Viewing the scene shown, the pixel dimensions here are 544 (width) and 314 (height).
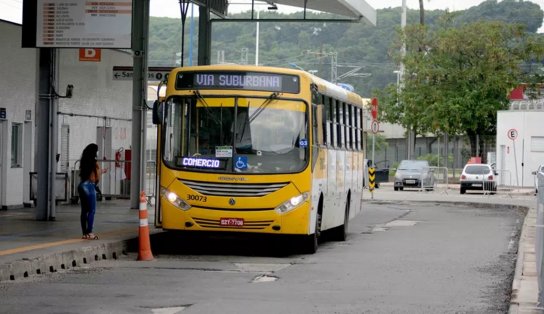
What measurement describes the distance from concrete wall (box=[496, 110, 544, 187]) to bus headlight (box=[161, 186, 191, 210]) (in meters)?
48.4

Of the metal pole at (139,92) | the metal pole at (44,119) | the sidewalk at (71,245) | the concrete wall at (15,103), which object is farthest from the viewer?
the concrete wall at (15,103)

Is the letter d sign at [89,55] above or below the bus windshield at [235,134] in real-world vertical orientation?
above

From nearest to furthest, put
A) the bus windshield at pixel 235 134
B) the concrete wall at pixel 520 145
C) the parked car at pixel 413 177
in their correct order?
the bus windshield at pixel 235 134 < the parked car at pixel 413 177 < the concrete wall at pixel 520 145

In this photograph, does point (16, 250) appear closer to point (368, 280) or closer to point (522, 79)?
point (368, 280)

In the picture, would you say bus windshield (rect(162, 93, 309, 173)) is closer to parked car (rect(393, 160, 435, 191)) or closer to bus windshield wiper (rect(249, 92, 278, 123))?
bus windshield wiper (rect(249, 92, 278, 123))

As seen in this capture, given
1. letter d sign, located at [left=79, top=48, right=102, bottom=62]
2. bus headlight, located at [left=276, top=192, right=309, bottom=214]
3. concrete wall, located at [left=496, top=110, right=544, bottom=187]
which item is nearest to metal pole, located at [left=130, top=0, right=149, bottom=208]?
letter d sign, located at [left=79, top=48, right=102, bottom=62]

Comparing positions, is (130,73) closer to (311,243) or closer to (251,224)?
→ (311,243)

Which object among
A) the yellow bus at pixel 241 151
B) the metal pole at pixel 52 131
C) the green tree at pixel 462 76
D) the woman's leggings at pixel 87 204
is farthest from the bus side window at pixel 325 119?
the green tree at pixel 462 76

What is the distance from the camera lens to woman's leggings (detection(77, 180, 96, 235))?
19.8 metres

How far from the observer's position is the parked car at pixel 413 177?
5956 cm

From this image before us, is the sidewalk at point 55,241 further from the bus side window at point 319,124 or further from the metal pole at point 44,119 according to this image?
the bus side window at point 319,124

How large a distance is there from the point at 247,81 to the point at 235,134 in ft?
2.98

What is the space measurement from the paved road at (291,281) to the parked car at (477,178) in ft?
105

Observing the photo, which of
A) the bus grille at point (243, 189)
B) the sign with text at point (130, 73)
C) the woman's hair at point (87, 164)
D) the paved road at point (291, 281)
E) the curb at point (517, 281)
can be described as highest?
the sign with text at point (130, 73)
